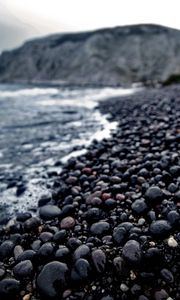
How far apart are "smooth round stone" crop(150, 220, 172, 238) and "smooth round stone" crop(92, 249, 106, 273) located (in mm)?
637

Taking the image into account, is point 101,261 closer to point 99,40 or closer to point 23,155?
point 23,155

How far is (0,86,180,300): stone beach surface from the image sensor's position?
2768 mm

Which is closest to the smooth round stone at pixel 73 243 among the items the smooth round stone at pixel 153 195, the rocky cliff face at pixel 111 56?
the smooth round stone at pixel 153 195

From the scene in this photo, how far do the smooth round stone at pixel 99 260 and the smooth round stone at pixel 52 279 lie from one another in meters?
0.29

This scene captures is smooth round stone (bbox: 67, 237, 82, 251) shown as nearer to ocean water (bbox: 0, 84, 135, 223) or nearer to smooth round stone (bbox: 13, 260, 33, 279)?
smooth round stone (bbox: 13, 260, 33, 279)

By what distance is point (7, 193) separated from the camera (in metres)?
5.36

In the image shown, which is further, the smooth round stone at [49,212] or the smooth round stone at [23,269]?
the smooth round stone at [49,212]

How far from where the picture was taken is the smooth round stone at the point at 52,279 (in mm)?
2752

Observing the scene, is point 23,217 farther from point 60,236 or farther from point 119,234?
point 119,234

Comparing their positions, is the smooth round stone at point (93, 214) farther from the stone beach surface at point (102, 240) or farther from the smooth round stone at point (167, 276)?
the smooth round stone at point (167, 276)

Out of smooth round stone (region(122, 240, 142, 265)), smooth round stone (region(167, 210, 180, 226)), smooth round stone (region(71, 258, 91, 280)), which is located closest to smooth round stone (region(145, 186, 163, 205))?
smooth round stone (region(167, 210, 180, 226))

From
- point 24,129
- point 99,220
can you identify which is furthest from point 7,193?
point 24,129

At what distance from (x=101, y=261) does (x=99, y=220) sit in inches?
34.4

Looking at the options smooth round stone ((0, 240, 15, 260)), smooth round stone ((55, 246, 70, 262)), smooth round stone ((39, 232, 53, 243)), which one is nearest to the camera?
smooth round stone ((55, 246, 70, 262))
